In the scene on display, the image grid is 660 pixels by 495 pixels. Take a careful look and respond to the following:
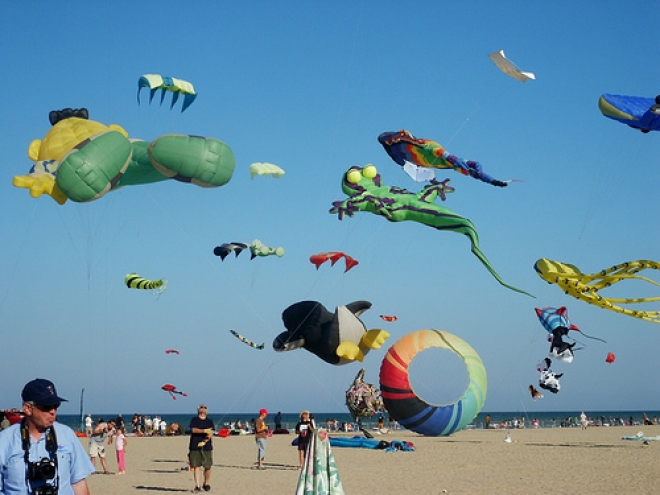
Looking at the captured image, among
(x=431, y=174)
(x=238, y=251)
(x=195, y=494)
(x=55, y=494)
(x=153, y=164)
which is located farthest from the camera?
(x=238, y=251)

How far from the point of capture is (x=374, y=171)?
55.6 feet

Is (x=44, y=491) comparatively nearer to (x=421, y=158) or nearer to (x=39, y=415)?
(x=39, y=415)

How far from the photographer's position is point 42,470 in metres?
4.26

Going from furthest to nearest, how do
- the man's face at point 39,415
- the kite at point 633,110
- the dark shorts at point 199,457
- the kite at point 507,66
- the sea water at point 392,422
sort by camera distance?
the sea water at point 392,422 < the kite at point 633,110 < the kite at point 507,66 < the dark shorts at point 199,457 < the man's face at point 39,415

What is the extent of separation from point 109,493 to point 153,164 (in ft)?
18.1

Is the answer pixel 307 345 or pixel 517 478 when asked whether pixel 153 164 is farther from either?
pixel 517 478

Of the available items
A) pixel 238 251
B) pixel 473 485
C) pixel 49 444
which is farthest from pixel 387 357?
pixel 49 444

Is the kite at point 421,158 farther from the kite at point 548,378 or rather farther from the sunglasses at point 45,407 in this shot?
the sunglasses at point 45,407

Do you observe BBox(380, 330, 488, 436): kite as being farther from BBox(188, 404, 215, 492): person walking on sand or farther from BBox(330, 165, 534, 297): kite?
BBox(188, 404, 215, 492): person walking on sand

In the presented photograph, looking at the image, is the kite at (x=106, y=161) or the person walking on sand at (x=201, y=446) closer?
the person walking on sand at (x=201, y=446)

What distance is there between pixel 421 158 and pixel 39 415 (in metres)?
12.6

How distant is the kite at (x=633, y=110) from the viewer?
16250 millimetres

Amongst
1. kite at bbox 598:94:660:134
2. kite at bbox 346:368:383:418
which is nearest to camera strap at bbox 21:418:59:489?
kite at bbox 598:94:660:134

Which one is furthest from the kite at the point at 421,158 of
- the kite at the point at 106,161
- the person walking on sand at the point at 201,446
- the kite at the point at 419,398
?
the person walking on sand at the point at 201,446
